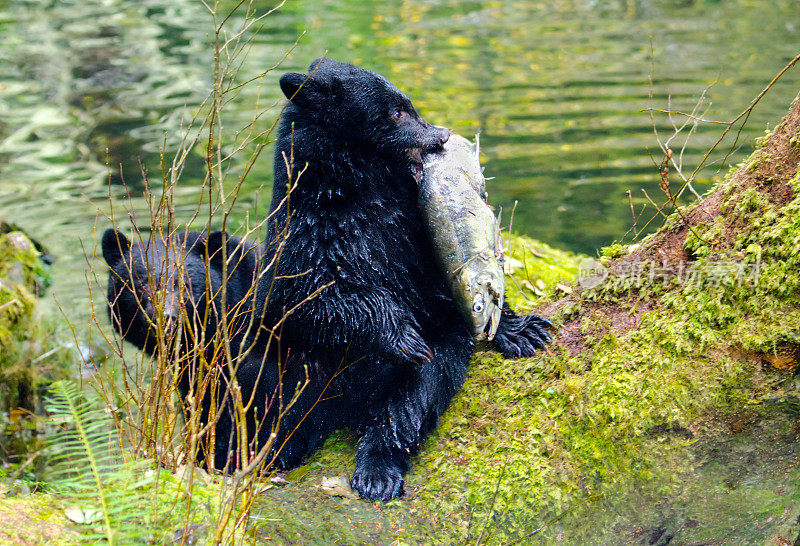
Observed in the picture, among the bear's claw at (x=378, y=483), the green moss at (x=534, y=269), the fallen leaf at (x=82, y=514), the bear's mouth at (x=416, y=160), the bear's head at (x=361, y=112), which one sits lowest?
the green moss at (x=534, y=269)

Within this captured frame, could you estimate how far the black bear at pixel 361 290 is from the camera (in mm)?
3807

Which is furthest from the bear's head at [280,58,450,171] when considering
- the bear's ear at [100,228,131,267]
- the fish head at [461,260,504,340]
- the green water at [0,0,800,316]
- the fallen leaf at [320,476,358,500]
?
the green water at [0,0,800,316]

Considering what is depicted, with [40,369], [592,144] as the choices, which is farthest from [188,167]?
[592,144]

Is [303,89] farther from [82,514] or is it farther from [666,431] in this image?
[666,431]

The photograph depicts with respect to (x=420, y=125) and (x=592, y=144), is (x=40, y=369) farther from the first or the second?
(x=592, y=144)

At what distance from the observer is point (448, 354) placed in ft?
13.3

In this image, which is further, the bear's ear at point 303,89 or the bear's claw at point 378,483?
the bear's ear at point 303,89

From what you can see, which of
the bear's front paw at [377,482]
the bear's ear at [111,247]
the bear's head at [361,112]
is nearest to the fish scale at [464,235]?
the bear's head at [361,112]

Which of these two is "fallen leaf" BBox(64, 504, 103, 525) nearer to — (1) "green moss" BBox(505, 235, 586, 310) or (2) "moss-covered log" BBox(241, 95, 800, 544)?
(2) "moss-covered log" BBox(241, 95, 800, 544)

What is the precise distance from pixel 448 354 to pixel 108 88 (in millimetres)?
14754

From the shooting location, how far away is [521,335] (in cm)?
416

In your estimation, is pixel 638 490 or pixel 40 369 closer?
pixel 638 490

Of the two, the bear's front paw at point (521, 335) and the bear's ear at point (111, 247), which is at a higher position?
the bear's front paw at point (521, 335)

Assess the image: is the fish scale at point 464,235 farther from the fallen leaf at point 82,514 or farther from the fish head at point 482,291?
the fallen leaf at point 82,514
